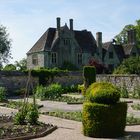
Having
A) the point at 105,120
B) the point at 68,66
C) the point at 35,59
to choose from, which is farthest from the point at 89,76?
the point at 35,59

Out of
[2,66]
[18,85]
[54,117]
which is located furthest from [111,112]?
[2,66]

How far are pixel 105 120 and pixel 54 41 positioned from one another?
48.2m

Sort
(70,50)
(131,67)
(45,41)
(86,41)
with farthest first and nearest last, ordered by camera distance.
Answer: (86,41) < (70,50) < (45,41) < (131,67)

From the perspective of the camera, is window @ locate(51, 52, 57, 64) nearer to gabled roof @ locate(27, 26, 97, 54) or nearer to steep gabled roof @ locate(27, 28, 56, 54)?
gabled roof @ locate(27, 26, 97, 54)

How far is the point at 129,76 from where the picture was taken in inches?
1581

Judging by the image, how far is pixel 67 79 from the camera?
50312mm

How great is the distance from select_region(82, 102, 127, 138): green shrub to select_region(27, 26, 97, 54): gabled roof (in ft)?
154

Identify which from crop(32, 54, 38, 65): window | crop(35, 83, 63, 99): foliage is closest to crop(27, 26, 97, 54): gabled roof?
crop(32, 54, 38, 65): window

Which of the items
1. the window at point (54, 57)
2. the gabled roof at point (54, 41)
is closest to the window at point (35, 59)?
the gabled roof at point (54, 41)

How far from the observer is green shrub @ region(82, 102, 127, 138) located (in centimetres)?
1512

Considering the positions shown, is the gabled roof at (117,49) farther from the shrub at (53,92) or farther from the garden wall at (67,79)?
the shrub at (53,92)

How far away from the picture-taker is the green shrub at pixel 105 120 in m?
15.1

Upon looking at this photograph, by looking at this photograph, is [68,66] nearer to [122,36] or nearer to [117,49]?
[117,49]

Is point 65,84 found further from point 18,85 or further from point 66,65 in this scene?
point 66,65
